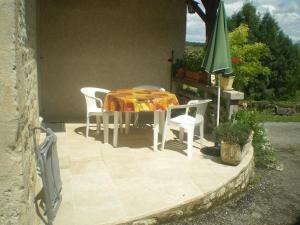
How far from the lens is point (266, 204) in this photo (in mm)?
4816

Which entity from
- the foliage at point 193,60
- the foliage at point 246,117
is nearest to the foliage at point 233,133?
the foliage at point 246,117

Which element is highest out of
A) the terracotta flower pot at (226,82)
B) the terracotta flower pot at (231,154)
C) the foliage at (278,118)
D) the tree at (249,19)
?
the tree at (249,19)

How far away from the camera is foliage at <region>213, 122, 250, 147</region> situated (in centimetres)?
530

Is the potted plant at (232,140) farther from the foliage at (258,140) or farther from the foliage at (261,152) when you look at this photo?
the foliage at (261,152)

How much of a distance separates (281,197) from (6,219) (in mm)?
3759

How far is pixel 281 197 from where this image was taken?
511cm

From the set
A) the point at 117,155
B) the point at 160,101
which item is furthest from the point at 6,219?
the point at 160,101

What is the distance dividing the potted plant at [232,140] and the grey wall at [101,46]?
137 inches

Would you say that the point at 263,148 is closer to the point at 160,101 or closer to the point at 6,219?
the point at 160,101

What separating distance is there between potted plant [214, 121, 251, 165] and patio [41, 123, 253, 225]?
5.2 inches

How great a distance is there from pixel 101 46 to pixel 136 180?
173 inches

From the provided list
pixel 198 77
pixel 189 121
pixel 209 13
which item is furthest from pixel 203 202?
pixel 209 13

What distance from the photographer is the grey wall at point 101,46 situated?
26.4 feet

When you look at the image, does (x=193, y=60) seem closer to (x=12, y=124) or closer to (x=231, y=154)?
(x=231, y=154)
